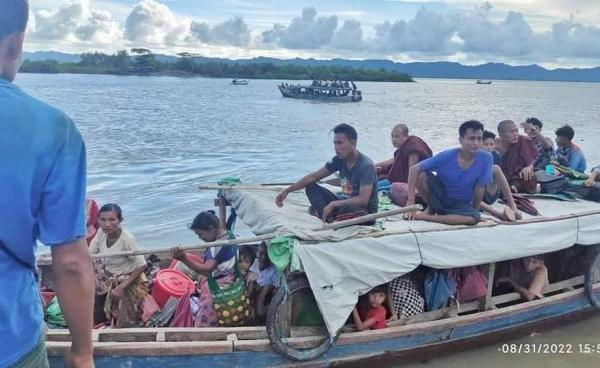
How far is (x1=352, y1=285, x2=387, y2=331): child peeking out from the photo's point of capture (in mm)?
5078

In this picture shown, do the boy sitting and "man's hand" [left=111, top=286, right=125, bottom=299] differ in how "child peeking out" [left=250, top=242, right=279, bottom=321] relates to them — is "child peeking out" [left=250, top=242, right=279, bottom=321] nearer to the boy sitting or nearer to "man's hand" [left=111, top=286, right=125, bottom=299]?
"man's hand" [left=111, top=286, right=125, bottom=299]

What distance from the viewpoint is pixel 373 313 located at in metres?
5.19

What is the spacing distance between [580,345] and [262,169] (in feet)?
48.3

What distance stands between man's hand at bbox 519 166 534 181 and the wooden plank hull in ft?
5.09

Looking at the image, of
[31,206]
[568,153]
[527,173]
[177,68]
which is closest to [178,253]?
[31,206]

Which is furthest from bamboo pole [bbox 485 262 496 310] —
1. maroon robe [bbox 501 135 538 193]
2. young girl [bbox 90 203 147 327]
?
young girl [bbox 90 203 147 327]

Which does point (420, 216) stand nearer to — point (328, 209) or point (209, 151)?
point (328, 209)

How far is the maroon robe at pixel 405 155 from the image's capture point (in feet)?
23.8

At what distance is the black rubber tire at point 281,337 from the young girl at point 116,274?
124 centimetres

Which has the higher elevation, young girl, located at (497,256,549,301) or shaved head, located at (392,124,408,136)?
shaved head, located at (392,124,408,136)

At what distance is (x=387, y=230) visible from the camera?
16.8 feet

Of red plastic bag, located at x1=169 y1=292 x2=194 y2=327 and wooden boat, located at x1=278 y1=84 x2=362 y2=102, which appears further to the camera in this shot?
wooden boat, located at x1=278 y1=84 x2=362 y2=102

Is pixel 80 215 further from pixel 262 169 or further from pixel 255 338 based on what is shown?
pixel 262 169

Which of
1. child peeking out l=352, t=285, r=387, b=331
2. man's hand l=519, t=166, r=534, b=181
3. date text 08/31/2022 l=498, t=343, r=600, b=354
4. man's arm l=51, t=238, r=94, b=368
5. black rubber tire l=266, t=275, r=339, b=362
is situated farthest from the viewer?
man's hand l=519, t=166, r=534, b=181
